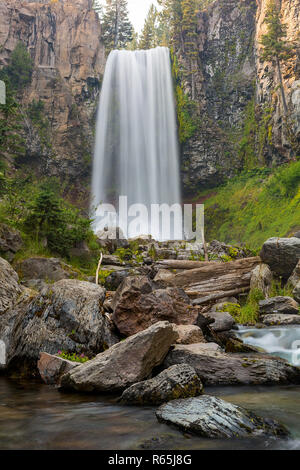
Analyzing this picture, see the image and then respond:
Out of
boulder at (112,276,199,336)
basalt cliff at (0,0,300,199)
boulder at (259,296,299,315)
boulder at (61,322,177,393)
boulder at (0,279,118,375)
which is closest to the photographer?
boulder at (61,322,177,393)

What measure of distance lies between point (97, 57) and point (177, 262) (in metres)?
34.1

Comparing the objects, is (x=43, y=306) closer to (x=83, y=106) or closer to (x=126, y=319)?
(x=126, y=319)

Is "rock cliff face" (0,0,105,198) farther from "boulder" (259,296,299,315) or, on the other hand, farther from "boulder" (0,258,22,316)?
"boulder" (259,296,299,315)

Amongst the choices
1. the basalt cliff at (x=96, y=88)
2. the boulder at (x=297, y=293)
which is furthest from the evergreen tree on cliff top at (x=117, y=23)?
the boulder at (x=297, y=293)

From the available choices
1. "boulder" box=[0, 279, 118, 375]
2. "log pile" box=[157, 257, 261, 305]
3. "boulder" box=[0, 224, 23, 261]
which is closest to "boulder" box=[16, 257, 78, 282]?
"boulder" box=[0, 224, 23, 261]

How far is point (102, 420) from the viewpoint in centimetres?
333

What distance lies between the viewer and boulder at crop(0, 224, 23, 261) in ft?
30.2

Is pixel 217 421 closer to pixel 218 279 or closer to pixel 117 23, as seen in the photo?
pixel 218 279

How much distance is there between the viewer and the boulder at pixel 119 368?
428 centimetres

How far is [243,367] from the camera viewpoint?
4953mm

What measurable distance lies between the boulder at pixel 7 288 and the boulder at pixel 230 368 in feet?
11.1

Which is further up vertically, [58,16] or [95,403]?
[58,16]

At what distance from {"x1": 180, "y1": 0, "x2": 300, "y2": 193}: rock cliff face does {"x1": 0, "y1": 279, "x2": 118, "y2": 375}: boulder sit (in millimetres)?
27606

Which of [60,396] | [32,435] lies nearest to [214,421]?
[32,435]
